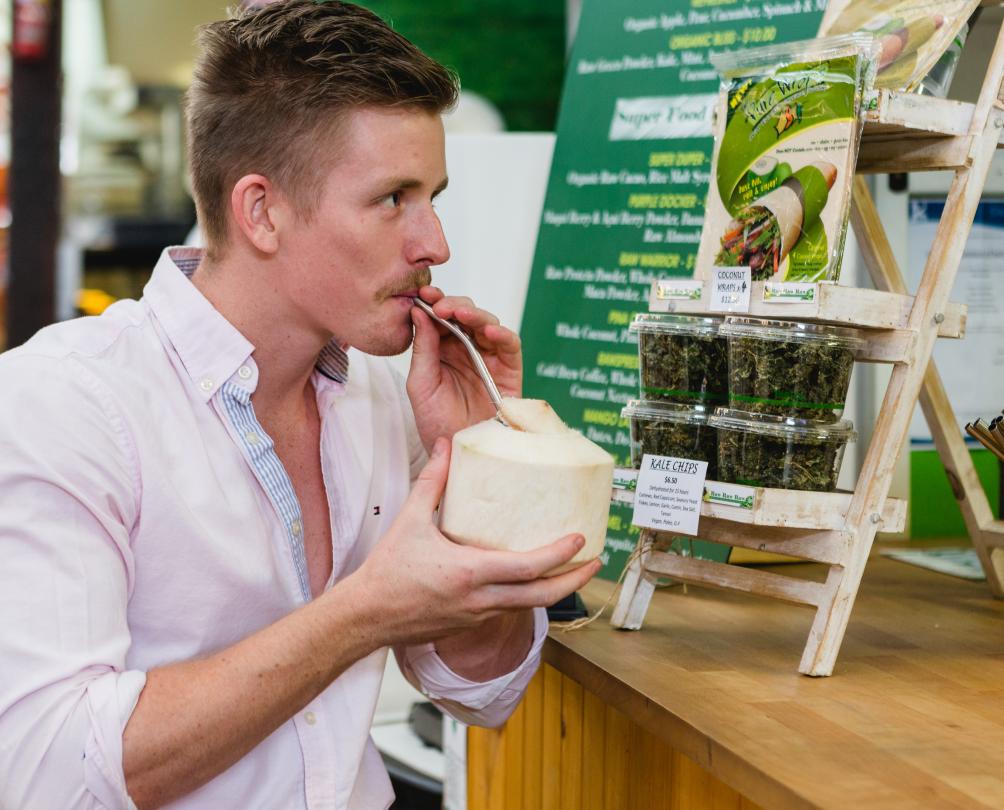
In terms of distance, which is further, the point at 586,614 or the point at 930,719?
the point at 586,614

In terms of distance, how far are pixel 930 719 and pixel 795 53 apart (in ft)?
2.99

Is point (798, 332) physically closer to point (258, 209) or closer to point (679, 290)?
point (679, 290)

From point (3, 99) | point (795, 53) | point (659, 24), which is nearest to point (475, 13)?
point (3, 99)

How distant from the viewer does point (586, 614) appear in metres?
2.02

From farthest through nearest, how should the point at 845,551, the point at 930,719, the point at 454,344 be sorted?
the point at 454,344 < the point at 845,551 < the point at 930,719

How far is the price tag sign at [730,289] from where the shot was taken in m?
1.69

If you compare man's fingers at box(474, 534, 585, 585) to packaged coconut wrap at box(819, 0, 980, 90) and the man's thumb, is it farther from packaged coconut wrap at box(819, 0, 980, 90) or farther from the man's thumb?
packaged coconut wrap at box(819, 0, 980, 90)

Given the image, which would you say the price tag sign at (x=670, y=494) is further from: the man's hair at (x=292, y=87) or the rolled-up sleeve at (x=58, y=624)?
the rolled-up sleeve at (x=58, y=624)

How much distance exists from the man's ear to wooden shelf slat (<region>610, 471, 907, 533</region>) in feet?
2.39

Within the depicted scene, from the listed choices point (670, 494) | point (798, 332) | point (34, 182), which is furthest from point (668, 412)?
point (34, 182)

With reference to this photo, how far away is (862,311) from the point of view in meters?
1.65

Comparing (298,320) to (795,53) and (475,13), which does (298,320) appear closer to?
(795,53)

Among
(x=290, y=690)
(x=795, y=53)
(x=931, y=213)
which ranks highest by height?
(x=795, y=53)

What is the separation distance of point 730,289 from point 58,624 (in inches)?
37.7
